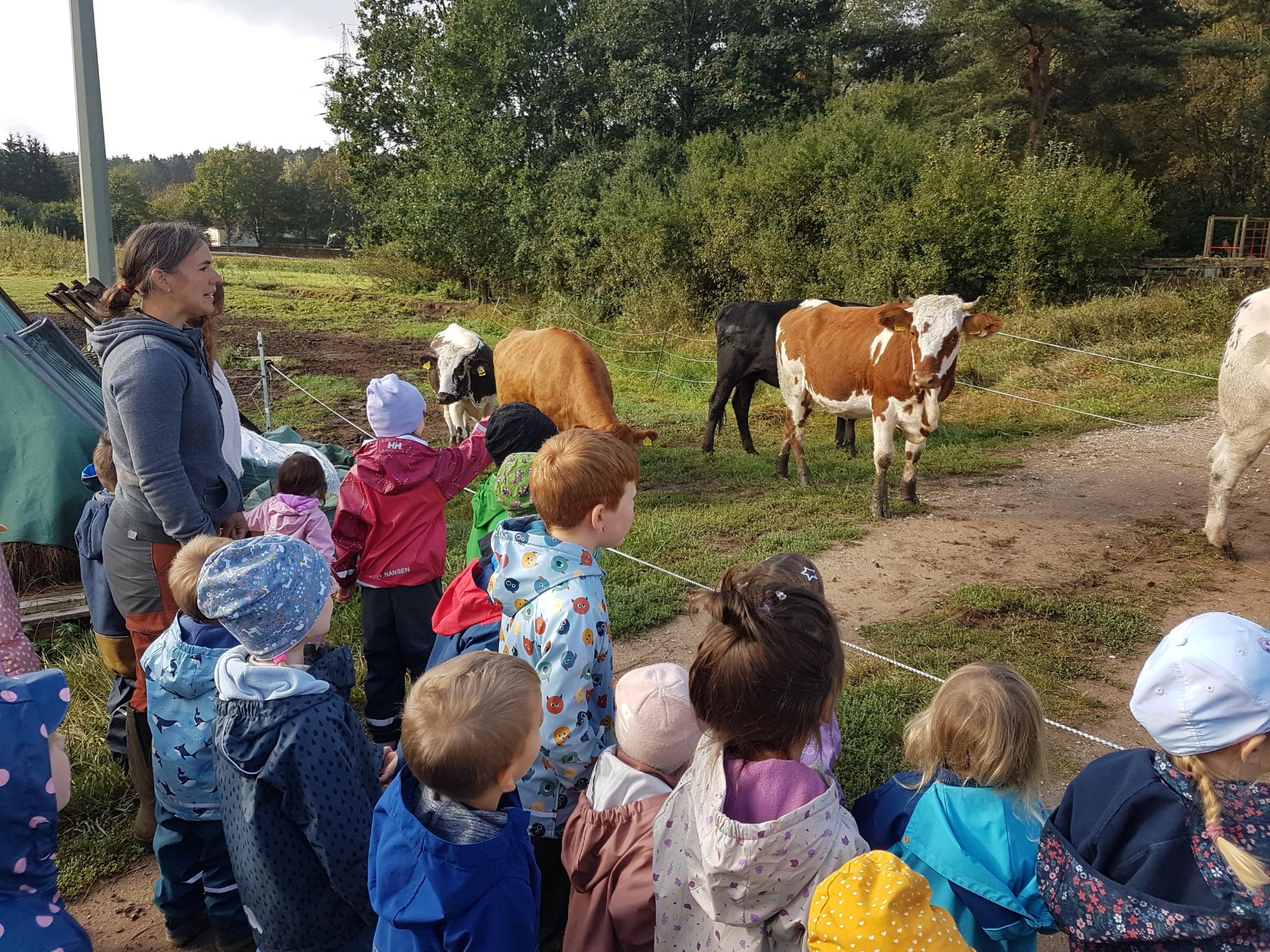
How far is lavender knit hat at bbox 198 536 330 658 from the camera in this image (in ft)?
6.93

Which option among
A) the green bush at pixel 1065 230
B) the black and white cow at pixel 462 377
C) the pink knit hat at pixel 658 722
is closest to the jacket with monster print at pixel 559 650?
the pink knit hat at pixel 658 722

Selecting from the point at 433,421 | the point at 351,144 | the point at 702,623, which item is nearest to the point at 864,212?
the point at 433,421

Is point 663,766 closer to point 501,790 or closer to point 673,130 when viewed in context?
point 501,790

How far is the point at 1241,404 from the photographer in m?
6.30

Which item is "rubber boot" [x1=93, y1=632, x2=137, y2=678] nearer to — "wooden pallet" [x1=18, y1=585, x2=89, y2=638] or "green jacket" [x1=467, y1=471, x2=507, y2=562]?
"green jacket" [x1=467, y1=471, x2=507, y2=562]

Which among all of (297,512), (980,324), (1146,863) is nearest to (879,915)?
(1146,863)

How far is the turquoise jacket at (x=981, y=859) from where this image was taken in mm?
1883

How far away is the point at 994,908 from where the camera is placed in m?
1.91

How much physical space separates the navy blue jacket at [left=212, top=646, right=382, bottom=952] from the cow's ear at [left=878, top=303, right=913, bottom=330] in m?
6.41

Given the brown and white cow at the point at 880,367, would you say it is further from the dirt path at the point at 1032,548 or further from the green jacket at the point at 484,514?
the green jacket at the point at 484,514

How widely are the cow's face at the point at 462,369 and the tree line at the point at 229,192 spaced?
60.1m

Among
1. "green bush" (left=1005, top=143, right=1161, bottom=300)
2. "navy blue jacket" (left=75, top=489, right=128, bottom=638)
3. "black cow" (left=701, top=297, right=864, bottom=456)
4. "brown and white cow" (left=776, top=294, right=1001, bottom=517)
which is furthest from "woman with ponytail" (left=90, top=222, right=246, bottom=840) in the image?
"green bush" (left=1005, top=143, right=1161, bottom=300)

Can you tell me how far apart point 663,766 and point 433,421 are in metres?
10.1

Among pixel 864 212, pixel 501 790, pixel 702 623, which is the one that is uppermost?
pixel 864 212
